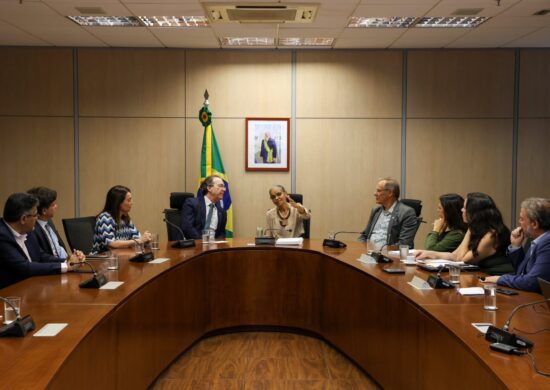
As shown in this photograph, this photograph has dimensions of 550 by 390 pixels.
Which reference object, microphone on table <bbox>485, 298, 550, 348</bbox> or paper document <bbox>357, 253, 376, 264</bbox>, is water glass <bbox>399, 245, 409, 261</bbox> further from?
microphone on table <bbox>485, 298, 550, 348</bbox>

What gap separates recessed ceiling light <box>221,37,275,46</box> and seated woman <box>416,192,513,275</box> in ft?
12.1

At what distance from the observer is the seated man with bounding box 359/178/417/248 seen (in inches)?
197

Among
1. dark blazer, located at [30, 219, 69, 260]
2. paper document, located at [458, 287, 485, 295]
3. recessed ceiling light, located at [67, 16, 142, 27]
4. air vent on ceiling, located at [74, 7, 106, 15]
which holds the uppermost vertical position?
recessed ceiling light, located at [67, 16, 142, 27]

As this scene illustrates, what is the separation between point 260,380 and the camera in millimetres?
3828

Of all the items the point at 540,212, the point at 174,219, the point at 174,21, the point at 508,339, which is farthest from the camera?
the point at 174,21

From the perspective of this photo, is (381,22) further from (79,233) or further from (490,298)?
(490,298)

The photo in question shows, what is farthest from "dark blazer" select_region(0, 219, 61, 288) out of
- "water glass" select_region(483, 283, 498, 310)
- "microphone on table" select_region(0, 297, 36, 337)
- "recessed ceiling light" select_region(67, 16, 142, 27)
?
"recessed ceiling light" select_region(67, 16, 142, 27)

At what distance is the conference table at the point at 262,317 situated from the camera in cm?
207

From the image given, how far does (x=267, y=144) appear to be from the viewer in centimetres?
724

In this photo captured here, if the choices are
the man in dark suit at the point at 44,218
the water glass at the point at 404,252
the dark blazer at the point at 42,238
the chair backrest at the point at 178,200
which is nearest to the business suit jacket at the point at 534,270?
the water glass at the point at 404,252

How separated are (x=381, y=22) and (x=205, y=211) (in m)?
2.79

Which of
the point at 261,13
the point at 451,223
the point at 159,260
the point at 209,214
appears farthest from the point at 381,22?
the point at 159,260

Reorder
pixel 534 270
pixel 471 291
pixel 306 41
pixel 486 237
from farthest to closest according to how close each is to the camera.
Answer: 1. pixel 306 41
2. pixel 486 237
3. pixel 534 270
4. pixel 471 291

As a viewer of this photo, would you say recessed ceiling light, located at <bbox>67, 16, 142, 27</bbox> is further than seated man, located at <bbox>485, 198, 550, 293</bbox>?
Yes
